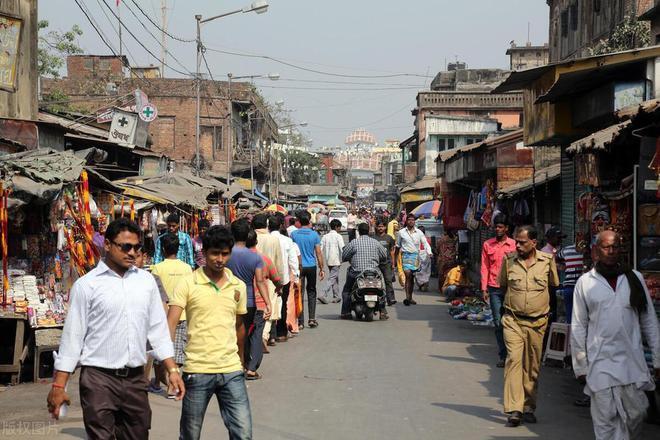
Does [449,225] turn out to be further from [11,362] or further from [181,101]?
[181,101]

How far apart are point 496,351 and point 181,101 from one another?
39526 millimetres

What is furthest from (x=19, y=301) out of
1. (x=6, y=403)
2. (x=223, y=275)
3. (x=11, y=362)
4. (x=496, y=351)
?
(x=496, y=351)

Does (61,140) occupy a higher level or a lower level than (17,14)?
lower

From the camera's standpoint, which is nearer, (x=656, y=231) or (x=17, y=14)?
(x=656, y=231)

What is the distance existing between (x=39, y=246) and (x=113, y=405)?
662 centimetres

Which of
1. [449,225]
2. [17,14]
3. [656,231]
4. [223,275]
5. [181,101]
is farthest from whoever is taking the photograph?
[181,101]

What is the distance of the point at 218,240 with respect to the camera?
19.8 feet

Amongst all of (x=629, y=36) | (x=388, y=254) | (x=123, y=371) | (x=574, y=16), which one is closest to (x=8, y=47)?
(x=388, y=254)

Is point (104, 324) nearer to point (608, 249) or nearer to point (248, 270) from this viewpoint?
point (608, 249)

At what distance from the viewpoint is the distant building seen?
2234 inches

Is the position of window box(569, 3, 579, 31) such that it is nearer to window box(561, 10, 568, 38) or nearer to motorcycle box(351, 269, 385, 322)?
window box(561, 10, 568, 38)

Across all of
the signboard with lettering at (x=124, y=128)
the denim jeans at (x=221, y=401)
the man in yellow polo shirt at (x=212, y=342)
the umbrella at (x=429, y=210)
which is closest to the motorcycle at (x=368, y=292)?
the signboard with lettering at (x=124, y=128)

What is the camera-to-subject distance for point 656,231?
8.79m

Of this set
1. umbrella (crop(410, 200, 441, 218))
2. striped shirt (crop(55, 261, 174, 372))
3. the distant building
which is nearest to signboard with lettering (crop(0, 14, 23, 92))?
striped shirt (crop(55, 261, 174, 372))
